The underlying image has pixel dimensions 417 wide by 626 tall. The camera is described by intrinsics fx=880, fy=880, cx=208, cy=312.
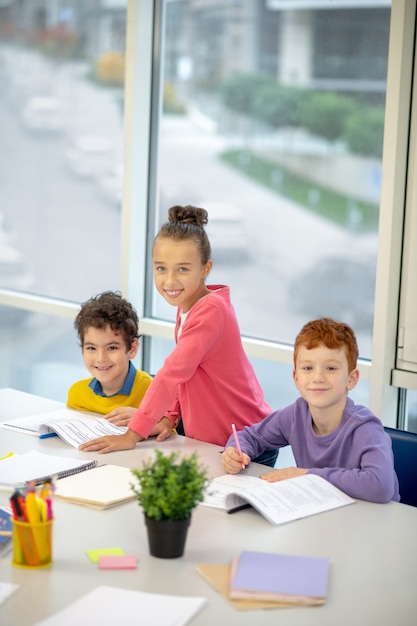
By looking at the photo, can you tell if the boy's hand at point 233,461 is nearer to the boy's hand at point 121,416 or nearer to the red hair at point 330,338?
the red hair at point 330,338

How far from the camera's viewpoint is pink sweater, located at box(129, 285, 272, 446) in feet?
8.23

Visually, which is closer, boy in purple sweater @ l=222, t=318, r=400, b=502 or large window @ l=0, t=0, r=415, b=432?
boy in purple sweater @ l=222, t=318, r=400, b=502

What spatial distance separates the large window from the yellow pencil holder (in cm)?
174

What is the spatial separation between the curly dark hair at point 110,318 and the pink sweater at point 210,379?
0.25m

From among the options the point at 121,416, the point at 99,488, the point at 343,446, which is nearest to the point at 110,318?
the point at 121,416

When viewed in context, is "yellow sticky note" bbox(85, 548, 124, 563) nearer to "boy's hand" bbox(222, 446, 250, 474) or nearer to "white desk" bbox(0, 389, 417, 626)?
"white desk" bbox(0, 389, 417, 626)

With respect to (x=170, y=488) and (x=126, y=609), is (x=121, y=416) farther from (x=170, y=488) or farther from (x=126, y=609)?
(x=126, y=609)

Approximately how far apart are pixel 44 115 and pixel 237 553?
3611mm

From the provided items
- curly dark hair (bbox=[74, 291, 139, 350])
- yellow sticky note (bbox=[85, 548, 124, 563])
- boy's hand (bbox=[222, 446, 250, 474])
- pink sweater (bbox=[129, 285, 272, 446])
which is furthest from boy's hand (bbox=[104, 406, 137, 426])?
yellow sticky note (bbox=[85, 548, 124, 563])

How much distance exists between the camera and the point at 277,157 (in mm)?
3789

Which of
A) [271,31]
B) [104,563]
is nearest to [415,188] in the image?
[271,31]

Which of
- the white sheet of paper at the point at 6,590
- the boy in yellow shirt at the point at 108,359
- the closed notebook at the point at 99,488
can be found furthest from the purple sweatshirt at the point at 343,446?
the white sheet of paper at the point at 6,590

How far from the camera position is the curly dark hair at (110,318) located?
2.76 meters

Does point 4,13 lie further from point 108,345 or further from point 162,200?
point 108,345
